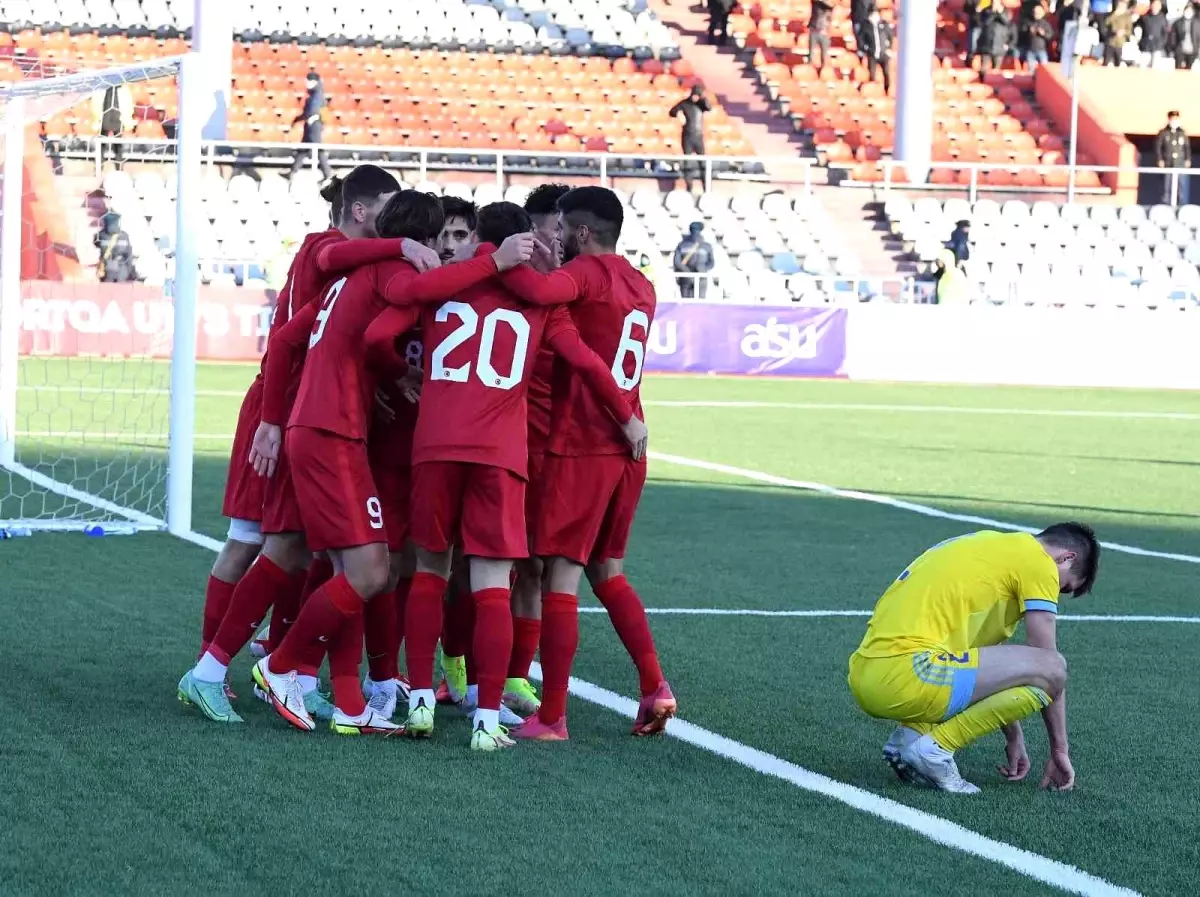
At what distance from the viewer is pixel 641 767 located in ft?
18.1

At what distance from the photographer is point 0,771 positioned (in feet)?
16.8

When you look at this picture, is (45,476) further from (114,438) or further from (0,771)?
(0,771)

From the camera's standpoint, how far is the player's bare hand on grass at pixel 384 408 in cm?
598

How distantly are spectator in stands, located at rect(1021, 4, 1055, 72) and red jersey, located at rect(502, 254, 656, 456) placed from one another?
33685 mm

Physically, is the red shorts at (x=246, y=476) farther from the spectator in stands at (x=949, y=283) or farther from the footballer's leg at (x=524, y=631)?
the spectator in stands at (x=949, y=283)

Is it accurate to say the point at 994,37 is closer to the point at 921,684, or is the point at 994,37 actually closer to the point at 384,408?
the point at 384,408

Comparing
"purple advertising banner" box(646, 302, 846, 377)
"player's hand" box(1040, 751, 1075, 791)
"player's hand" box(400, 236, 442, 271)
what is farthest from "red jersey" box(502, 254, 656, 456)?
"purple advertising banner" box(646, 302, 846, 377)

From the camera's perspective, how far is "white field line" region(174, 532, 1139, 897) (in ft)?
14.5

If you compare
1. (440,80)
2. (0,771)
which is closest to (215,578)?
(0,771)

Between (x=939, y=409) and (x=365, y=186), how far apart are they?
1657cm

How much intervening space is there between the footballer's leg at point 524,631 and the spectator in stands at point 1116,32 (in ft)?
113

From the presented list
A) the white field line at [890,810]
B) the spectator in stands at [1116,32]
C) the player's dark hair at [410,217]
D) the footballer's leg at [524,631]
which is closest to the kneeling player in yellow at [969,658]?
the white field line at [890,810]

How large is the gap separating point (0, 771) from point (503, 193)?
24585 mm

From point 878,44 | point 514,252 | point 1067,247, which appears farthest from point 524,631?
point 878,44
